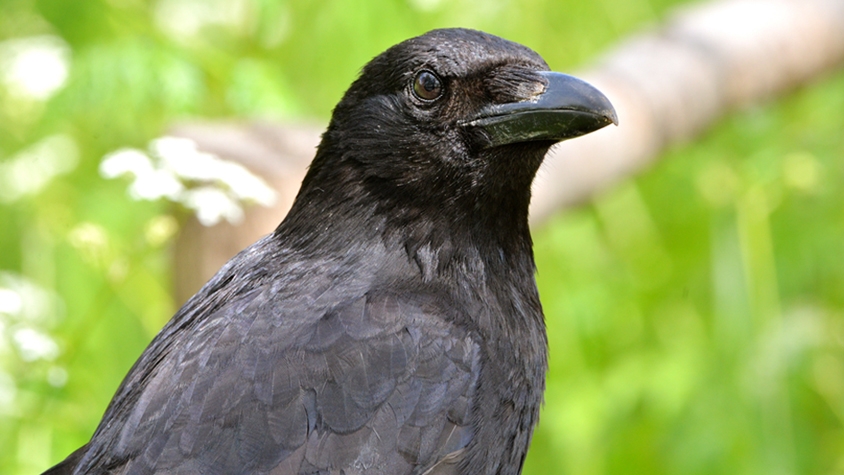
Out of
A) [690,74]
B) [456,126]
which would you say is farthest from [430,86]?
[690,74]

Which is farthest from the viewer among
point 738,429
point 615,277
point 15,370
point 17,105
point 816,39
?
point 816,39

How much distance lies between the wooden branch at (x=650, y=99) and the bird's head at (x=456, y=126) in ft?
3.10

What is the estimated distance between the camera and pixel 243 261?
8.42 ft

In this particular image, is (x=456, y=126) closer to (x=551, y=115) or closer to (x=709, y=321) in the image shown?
(x=551, y=115)

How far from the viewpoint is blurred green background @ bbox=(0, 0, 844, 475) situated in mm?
4008

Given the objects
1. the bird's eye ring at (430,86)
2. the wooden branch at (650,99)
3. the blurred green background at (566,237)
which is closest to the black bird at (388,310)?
the bird's eye ring at (430,86)

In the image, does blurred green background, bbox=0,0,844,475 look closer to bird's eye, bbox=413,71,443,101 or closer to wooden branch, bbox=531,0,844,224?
wooden branch, bbox=531,0,844,224

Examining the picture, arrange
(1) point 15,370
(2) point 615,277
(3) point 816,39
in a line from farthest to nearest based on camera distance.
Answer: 1. (3) point 816,39
2. (2) point 615,277
3. (1) point 15,370

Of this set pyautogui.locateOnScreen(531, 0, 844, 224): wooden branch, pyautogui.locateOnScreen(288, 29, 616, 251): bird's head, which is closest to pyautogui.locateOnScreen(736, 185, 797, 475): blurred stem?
pyautogui.locateOnScreen(531, 0, 844, 224): wooden branch

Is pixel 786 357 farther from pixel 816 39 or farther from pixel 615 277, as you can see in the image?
pixel 816 39

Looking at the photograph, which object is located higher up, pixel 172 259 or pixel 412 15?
pixel 412 15

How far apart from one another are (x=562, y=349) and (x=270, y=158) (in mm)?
1694

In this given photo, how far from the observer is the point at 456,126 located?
2.39 metres

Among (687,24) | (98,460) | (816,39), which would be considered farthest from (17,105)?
(816,39)
